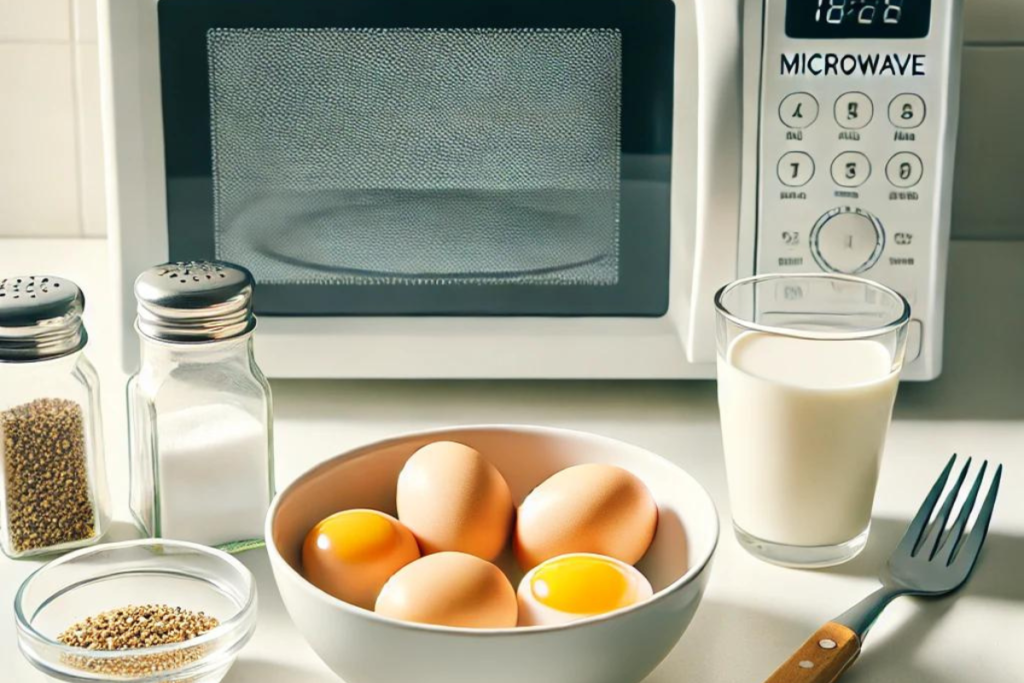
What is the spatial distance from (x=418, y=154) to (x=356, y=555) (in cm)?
35

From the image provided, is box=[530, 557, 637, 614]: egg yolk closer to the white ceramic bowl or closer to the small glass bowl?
the white ceramic bowl

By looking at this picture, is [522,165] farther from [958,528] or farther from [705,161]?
[958,528]

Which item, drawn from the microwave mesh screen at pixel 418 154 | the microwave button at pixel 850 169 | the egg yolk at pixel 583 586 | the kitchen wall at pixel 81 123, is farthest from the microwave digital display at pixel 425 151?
the kitchen wall at pixel 81 123

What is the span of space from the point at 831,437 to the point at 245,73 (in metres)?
0.44

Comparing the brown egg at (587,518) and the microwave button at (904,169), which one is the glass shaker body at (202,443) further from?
the microwave button at (904,169)

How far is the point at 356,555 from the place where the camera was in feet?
1.94

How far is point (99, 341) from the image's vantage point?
3.32ft

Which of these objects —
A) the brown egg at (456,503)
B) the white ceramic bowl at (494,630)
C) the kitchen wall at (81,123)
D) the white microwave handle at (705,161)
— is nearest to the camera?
the white ceramic bowl at (494,630)

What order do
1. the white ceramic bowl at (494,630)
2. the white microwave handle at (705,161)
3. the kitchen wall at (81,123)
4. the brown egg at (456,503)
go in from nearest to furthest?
the white ceramic bowl at (494,630) < the brown egg at (456,503) < the white microwave handle at (705,161) < the kitchen wall at (81,123)

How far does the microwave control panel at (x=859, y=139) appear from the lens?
801 millimetres

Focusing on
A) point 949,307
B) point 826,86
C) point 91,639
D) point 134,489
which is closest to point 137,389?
point 134,489

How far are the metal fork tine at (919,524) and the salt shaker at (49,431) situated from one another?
45 centimetres

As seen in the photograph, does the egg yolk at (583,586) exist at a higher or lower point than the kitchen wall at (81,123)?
lower

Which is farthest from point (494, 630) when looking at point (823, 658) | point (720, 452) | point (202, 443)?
point (720, 452)
